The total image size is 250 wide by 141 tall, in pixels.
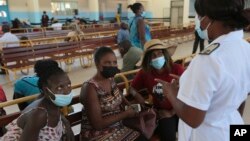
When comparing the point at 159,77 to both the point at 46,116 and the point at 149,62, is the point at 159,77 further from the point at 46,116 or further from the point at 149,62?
the point at 46,116

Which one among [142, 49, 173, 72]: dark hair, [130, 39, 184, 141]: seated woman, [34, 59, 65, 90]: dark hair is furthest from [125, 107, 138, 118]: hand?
[34, 59, 65, 90]: dark hair

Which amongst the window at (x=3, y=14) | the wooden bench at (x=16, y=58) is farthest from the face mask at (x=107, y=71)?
the window at (x=3, y=14)

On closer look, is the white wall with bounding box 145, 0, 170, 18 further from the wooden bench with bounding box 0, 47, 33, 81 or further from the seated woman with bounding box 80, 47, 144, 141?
the seated woman with bounding box 80, 47, 144, 141

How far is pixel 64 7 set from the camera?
19.2m

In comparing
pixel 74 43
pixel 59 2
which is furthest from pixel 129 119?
pixel 59 2

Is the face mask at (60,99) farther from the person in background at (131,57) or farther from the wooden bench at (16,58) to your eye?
the wooden bench at (16,58)

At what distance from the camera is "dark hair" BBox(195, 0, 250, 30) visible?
1.02 metres

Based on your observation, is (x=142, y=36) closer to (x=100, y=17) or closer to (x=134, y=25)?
(x=134, y=25)

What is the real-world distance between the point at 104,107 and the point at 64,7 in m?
18.5

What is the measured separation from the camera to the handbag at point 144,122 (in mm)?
2166

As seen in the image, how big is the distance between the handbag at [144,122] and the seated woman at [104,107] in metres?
0.05

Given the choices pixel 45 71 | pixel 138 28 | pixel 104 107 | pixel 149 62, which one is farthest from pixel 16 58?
pixel 45 71

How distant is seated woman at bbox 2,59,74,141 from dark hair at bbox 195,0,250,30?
3.32 feet

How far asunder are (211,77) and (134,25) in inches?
113
